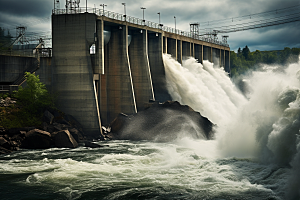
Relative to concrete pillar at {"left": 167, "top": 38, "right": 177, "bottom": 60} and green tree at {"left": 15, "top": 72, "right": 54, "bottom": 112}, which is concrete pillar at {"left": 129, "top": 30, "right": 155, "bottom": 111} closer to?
concrete pillar at {"left": 167, "top": 38, "right": 177, "bottom": 60}

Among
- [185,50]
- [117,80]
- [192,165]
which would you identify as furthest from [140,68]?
[192,165]

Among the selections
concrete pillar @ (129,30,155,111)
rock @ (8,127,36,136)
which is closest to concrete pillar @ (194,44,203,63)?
concrete pillar @ (129,30,155,111)

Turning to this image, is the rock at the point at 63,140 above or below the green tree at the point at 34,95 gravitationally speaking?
below

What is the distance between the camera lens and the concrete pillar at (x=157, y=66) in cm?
5919

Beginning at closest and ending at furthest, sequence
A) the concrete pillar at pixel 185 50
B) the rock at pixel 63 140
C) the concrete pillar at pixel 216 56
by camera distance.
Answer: the rock at pixel 63 140 → the concrete pillar at pixel 185 50 → the concrete pillar at pixel 216 56

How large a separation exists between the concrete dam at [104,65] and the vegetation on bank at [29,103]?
2.00 metres

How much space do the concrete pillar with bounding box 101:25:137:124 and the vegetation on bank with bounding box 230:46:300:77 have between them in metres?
106

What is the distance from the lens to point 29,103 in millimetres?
41469

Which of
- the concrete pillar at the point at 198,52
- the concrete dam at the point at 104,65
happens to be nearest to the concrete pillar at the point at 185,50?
the concrete dam at the point at 104,65

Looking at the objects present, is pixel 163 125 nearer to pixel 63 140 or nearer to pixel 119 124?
pixel 119 124

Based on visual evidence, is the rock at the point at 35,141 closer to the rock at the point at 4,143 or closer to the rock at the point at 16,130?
the rock at the point at 16,130

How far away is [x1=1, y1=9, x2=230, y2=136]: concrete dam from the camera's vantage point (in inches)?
1695

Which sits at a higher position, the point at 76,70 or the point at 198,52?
the point at 198,52

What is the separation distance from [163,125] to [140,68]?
49.6ft
